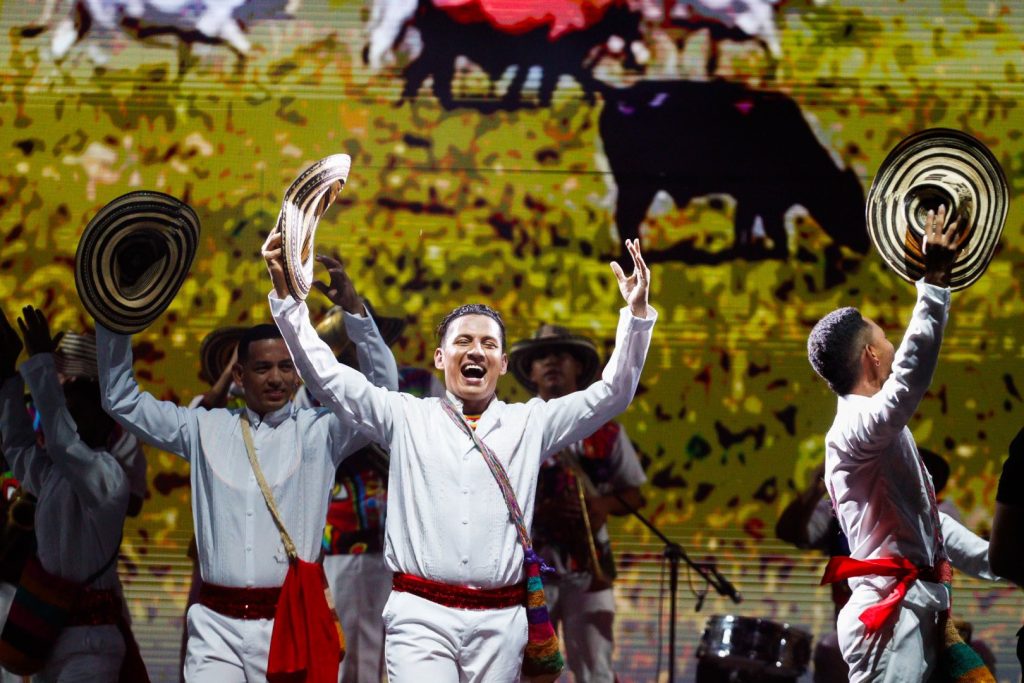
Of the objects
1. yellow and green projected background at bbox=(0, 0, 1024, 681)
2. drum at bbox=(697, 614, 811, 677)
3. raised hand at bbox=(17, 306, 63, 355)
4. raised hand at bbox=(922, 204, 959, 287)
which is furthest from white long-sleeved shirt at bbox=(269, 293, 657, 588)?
yellow and green projected background at bbox=(0, 0, 1024, 681)

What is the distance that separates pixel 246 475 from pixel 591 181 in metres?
→ 2.40

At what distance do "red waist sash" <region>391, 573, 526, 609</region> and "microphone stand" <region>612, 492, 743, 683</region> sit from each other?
7.16 ft

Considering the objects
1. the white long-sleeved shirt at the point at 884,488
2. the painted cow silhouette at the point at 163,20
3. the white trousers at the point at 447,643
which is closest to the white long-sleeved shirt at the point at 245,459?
the white trousers at the point at 447,643

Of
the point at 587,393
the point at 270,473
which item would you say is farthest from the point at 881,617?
the point at 270,473

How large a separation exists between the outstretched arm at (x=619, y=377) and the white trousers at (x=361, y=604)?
6.73 ft

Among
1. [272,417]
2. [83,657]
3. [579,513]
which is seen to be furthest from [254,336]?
[579,513]

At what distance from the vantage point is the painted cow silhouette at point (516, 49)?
6293 mm

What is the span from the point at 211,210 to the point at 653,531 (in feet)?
8.02

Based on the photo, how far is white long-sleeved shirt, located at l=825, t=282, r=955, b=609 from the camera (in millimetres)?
3883

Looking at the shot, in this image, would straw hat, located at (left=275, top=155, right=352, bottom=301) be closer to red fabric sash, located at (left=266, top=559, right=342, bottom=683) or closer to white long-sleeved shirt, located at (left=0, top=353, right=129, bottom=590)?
red fabric sash, located at (left=266, top=559, right=342, bottom=683)

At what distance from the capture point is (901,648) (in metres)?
3.92

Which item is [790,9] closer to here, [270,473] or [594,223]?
[594,223]

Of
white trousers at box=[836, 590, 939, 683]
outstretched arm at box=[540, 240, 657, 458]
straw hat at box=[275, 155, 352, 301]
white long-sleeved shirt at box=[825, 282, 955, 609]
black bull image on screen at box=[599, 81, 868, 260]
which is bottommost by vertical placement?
white trousers at box=[836, 590, 939, 683]

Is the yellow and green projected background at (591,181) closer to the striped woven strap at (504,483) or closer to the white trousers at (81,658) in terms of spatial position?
the white trousers at (81,658)
